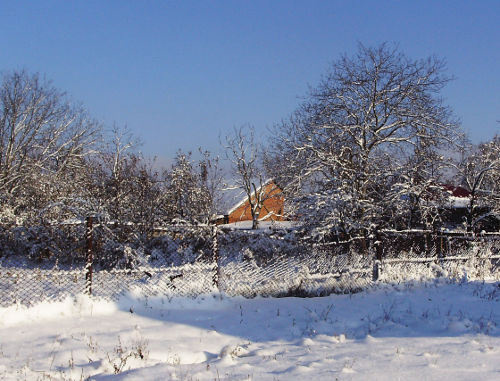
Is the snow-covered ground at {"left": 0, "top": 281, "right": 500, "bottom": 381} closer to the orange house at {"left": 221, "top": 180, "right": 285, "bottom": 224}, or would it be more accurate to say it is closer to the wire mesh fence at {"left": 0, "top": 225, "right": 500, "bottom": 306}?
the wire mesh fence at {"left": 0, "top": 225, "right": 500, "bottom": 306}

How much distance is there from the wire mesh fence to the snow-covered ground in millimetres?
671

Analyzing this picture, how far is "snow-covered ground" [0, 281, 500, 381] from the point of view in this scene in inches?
182

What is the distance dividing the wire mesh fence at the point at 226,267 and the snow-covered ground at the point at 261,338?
67 cm

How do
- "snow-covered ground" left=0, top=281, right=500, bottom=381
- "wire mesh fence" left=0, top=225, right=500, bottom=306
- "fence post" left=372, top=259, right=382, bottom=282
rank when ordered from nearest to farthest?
1. "snow-covered ground" left=0, top=281, right=500, bottom=381
2. "wire mesh fence" left=0, top=225, right=500, bottom=306
3. "fence post" left=372, top=259, right=382, bottom=282

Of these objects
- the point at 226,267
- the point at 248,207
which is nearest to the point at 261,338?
the point at 226,267

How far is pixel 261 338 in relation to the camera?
612cm

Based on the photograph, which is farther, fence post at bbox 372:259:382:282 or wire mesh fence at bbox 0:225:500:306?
fence post at bbox 372:259:382:282

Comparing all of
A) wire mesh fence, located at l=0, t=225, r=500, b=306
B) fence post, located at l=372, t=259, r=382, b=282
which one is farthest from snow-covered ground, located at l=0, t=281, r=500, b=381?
fence post, located at l=372, t=259, r=382, b=282

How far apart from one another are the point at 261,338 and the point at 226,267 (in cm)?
597

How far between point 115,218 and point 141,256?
1.45 m

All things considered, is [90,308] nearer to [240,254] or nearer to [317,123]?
[240,254]

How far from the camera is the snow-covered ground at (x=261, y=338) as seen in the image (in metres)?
4.63

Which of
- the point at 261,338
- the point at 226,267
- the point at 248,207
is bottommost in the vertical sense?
the point at 261,338

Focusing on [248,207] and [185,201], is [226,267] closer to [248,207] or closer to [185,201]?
[185,201]
